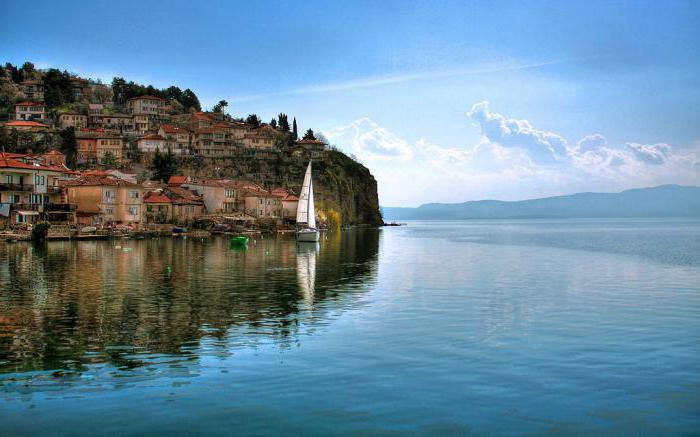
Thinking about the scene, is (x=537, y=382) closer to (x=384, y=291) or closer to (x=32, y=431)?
(x=32, y=431)

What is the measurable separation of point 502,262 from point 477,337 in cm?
4435

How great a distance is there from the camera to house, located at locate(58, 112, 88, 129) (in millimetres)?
175137

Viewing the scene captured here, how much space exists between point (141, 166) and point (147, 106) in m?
36.3

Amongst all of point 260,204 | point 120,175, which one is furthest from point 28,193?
point 260,204

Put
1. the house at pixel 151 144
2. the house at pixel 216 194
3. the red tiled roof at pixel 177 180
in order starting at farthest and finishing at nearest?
the house at pixel 151 144 → the red tiled roof at pixel 177 180 → the house at pixel 216 194

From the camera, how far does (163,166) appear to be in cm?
15738

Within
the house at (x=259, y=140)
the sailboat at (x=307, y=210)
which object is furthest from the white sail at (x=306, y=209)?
the house at (x=259, y=140)

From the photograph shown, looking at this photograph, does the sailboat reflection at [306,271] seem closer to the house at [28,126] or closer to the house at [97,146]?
the house at [97,146]

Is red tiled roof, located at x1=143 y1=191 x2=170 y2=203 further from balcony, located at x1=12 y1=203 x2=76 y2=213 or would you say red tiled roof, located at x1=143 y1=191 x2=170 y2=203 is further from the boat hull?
the boat hull

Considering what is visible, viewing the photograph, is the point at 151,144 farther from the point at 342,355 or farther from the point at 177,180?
the point at 342,355

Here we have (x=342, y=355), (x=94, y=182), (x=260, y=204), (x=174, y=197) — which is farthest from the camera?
(x=260, y=204)

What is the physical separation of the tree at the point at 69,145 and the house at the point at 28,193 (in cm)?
5940

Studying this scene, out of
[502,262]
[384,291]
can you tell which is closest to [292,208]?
[502,262]

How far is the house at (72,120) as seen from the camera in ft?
575
